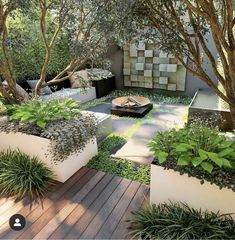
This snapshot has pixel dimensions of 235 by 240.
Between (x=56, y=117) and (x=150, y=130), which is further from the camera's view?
(x=150, y=130)

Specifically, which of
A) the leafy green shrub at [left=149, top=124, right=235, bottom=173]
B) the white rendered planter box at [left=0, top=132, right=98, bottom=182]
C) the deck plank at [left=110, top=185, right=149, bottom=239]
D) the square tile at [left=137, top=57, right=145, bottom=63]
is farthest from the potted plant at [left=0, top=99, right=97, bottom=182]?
the square tile at [left=137, top=57, right=145, bottom=63]

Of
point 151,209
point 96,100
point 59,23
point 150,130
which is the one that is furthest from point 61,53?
point 151,209

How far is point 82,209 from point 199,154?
1483 millimetres

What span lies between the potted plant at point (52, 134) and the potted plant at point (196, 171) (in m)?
1.16

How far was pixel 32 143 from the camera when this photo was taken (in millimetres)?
3080

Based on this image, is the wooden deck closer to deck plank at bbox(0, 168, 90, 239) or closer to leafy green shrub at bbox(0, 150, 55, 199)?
deck plank at bbox(0, 168, 90, 239)

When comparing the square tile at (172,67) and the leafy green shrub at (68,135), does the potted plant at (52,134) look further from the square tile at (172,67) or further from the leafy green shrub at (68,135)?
the square tile at (172,67)

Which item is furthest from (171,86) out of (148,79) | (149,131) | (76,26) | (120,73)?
(76,26)

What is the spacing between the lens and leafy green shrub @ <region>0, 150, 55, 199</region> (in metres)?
2.81

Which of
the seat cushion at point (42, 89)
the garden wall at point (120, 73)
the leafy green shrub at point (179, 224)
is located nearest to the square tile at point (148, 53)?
the garden wall at point (120, 73)

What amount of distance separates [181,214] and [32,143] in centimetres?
214

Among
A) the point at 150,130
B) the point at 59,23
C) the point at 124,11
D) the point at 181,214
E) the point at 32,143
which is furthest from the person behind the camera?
the point at 150,130

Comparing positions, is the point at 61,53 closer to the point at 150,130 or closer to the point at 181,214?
the point at 150,130

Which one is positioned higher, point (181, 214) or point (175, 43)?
point (175, 43)
